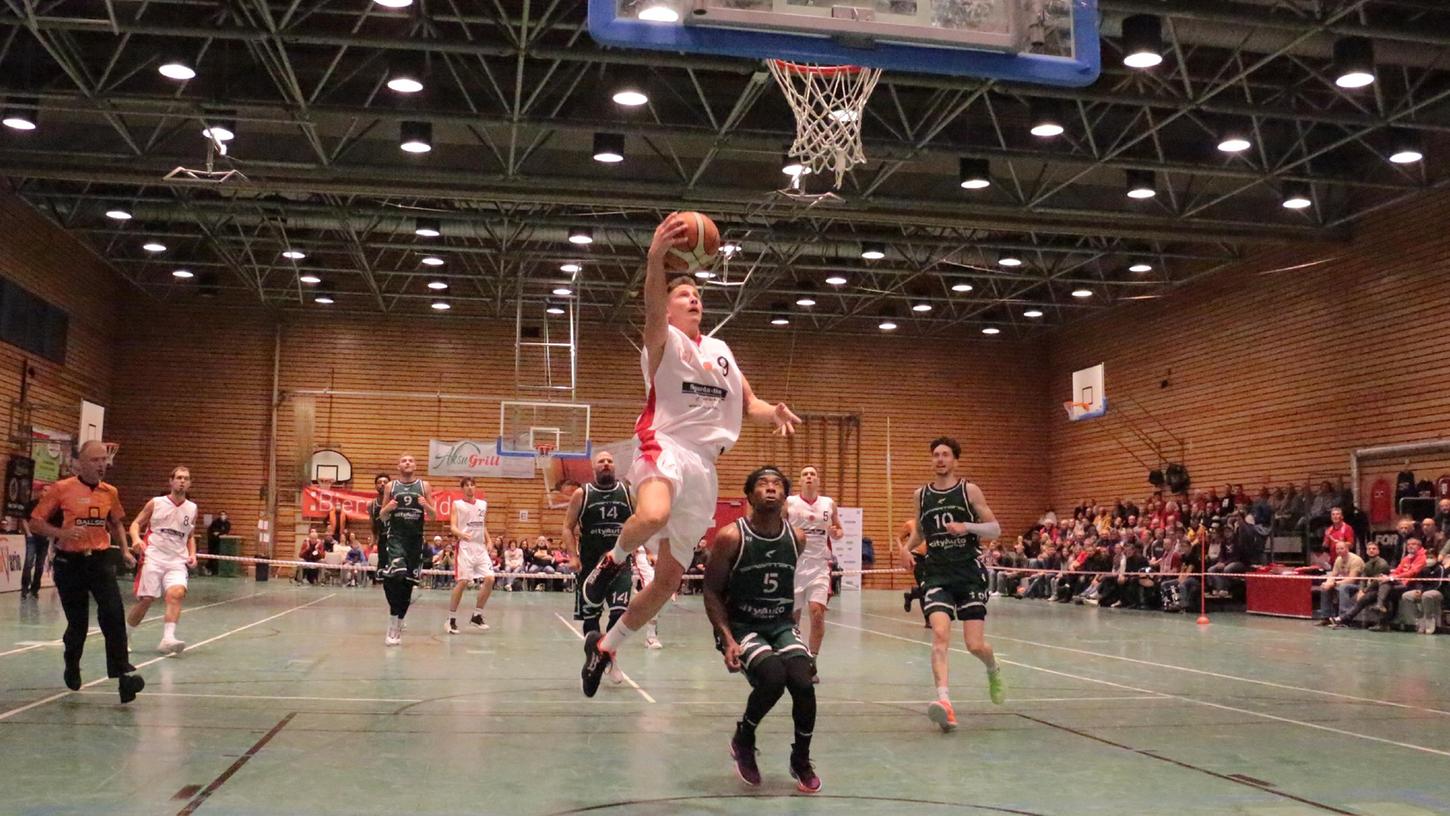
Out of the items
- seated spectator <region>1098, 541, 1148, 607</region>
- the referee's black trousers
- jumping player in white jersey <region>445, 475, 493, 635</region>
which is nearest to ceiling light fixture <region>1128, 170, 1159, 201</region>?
seated spectator <region>1098, 541, 1148, 607</region>

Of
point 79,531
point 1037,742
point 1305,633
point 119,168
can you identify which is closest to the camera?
point 1037,742

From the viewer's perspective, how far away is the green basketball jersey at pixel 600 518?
10.8m

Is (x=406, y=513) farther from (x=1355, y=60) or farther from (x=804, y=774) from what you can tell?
(x=1355, y=60)

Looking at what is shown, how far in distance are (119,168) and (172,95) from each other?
3688mm

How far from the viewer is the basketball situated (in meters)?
5.52

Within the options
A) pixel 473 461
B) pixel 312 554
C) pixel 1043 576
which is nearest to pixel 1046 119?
pixel 1043 576

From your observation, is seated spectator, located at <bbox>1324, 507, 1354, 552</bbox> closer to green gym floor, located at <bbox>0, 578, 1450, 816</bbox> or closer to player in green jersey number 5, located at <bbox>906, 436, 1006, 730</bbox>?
green gym floor, located at <bbox>0, 578, 1450, 816</bbox>

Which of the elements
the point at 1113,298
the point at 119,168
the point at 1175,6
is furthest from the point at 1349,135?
the point at 119,168

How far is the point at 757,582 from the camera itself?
6.33 meters

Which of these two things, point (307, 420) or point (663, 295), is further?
point (307, 420)

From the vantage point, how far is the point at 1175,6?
16125mm

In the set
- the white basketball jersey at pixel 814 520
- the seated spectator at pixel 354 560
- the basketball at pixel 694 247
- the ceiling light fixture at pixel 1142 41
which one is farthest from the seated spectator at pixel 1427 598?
the seated spectator at pixel 354 560

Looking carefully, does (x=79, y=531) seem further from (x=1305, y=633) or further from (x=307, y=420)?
(x=307, y=420)

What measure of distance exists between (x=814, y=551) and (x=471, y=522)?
710 centimetres
